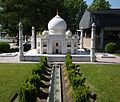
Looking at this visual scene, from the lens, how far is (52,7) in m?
42.1

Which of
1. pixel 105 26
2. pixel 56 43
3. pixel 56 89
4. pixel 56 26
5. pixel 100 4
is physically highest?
pixel 100 4

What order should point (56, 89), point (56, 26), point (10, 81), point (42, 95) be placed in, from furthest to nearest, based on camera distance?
point (56, 26) → point (10, 81) → point (56, 89) → point (42, 95)

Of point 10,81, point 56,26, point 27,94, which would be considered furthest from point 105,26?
point 27,94

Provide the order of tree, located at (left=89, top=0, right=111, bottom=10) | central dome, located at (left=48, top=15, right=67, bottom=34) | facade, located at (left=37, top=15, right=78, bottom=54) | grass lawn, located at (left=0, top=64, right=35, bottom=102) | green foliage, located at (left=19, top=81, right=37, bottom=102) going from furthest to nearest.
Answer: tree, located at (left=89, top=0, right=111, bottom=10) < central dome, located at (left=48, top=15, right=67, bottom=34) < facade, located at (left=37, top=15, right=78, bottom=54) < grass lawn, located at (left=0, top=64, right=35, bottom=102) < green foliage, located at (left=19, top=81, right=37, bottom=102)

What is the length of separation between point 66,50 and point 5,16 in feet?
46.2

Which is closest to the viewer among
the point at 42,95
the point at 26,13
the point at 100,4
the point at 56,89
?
the point at 42,95

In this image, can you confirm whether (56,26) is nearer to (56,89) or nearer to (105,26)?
(105,26)

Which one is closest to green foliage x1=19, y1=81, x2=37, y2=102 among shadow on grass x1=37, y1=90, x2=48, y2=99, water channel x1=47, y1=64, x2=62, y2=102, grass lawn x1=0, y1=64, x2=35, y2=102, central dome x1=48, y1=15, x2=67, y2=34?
grass lawn x1=0, y1=64, x2=35, y2=102

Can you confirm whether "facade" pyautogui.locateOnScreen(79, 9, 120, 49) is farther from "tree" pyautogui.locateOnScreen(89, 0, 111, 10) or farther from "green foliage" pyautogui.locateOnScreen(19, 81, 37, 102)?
"green foliage" pyautogui.locateOnScreen(19, 81, 37, 102)

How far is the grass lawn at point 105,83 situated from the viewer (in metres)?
12.1

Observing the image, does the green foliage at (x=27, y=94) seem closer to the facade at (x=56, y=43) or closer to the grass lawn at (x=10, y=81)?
the grass lawn at (x=10, y=81)

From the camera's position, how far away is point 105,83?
593 inches

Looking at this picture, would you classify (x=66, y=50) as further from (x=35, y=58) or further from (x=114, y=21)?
(x=114, y=21)

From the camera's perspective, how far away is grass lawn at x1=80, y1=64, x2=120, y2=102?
12096mm
